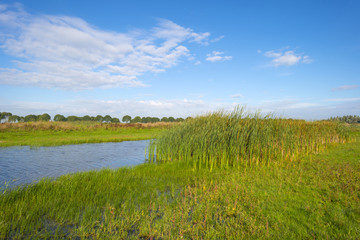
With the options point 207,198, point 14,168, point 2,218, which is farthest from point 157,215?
point 14,168

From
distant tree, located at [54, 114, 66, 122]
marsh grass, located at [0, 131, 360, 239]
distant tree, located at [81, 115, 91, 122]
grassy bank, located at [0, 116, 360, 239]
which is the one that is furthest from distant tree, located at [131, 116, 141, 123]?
grassy bank, located at [0, 116, 360, 239]

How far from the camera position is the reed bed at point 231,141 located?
34.3 ft

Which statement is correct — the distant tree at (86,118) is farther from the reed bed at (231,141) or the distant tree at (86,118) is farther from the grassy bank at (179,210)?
the grassy bank at (179,210)

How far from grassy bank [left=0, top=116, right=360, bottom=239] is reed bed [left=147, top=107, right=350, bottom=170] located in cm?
284

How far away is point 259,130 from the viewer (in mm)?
11148

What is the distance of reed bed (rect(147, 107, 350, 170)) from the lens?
1047 cm

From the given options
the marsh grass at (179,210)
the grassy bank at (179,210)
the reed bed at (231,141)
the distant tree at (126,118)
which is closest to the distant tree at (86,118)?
the distant tree at (126,118)

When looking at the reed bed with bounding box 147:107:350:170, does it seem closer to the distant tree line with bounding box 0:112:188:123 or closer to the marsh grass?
the marsh grass

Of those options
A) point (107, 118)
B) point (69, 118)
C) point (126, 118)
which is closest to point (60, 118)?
point (69, 118)

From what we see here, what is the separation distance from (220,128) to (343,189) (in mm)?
5905

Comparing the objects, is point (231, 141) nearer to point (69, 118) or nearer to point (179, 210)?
point (179, 210)

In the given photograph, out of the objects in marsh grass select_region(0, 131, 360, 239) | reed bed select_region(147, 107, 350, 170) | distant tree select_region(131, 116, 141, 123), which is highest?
distant tree select_region(131, 116, 141, 123)

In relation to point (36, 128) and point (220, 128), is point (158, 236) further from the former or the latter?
point (36, 128)

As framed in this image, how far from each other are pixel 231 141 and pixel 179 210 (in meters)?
6.10
